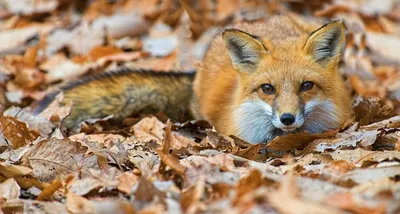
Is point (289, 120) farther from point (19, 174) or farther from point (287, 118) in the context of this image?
point (19, 174)

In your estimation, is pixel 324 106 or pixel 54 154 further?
pixel 324 106

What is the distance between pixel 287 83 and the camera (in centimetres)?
544

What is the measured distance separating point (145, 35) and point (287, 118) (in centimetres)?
493

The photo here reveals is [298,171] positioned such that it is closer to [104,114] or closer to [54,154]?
[54,154]

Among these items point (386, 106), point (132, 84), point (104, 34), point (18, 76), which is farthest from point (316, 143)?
point (104, 34)

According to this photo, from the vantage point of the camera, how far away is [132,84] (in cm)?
683

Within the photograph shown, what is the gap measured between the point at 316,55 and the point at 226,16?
425cm

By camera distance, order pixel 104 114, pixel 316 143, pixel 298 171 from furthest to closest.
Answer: pixel 104 114
pixel 316 143
pixel 298 171

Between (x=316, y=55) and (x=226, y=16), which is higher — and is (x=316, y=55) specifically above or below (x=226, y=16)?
above

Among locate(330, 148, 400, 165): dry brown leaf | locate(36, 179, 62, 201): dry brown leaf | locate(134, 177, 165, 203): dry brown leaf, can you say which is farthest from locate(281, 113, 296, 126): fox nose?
locate(36, 179, 62, 201): dry brown leaf

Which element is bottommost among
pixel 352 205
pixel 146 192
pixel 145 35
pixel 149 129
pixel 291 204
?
pixel 145 35

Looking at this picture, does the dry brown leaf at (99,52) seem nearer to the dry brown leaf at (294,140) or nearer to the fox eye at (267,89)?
the fox eye at (267,89)

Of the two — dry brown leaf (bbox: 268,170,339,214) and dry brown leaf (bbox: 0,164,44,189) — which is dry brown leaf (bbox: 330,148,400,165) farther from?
dry brown leaf (bbox: 0,164,44,189)

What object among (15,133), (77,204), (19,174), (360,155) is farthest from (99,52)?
(77,204)
